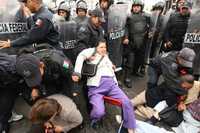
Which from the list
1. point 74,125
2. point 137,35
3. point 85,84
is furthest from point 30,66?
point 137,35

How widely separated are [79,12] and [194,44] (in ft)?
6.16

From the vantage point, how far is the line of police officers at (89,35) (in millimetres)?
3318

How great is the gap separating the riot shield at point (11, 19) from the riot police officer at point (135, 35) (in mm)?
1830

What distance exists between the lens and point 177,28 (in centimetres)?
509

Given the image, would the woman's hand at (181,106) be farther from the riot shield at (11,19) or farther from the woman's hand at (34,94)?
the riot shield at (11,19)

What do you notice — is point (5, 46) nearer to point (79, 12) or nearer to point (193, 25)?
point (79, 12)

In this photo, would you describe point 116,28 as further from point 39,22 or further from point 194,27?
point 39,22

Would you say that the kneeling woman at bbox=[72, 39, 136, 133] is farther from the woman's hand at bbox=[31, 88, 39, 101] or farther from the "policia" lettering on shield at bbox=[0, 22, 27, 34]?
the "policia" lettering on shield at bbox=[0, 22, 27, 34]

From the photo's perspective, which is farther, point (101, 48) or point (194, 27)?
point (194, 27)

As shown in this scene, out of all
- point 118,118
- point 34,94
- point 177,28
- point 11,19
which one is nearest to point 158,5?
point 177,28

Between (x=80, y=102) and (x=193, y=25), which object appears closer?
(x=80, y=102)

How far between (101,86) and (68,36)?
1.27m

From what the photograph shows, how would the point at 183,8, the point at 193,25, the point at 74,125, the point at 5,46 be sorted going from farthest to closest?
1. the point at 183,8
2. the point at 193,25
3. the point at 5,46
4. the point at 74,125

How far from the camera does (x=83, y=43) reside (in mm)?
4168
